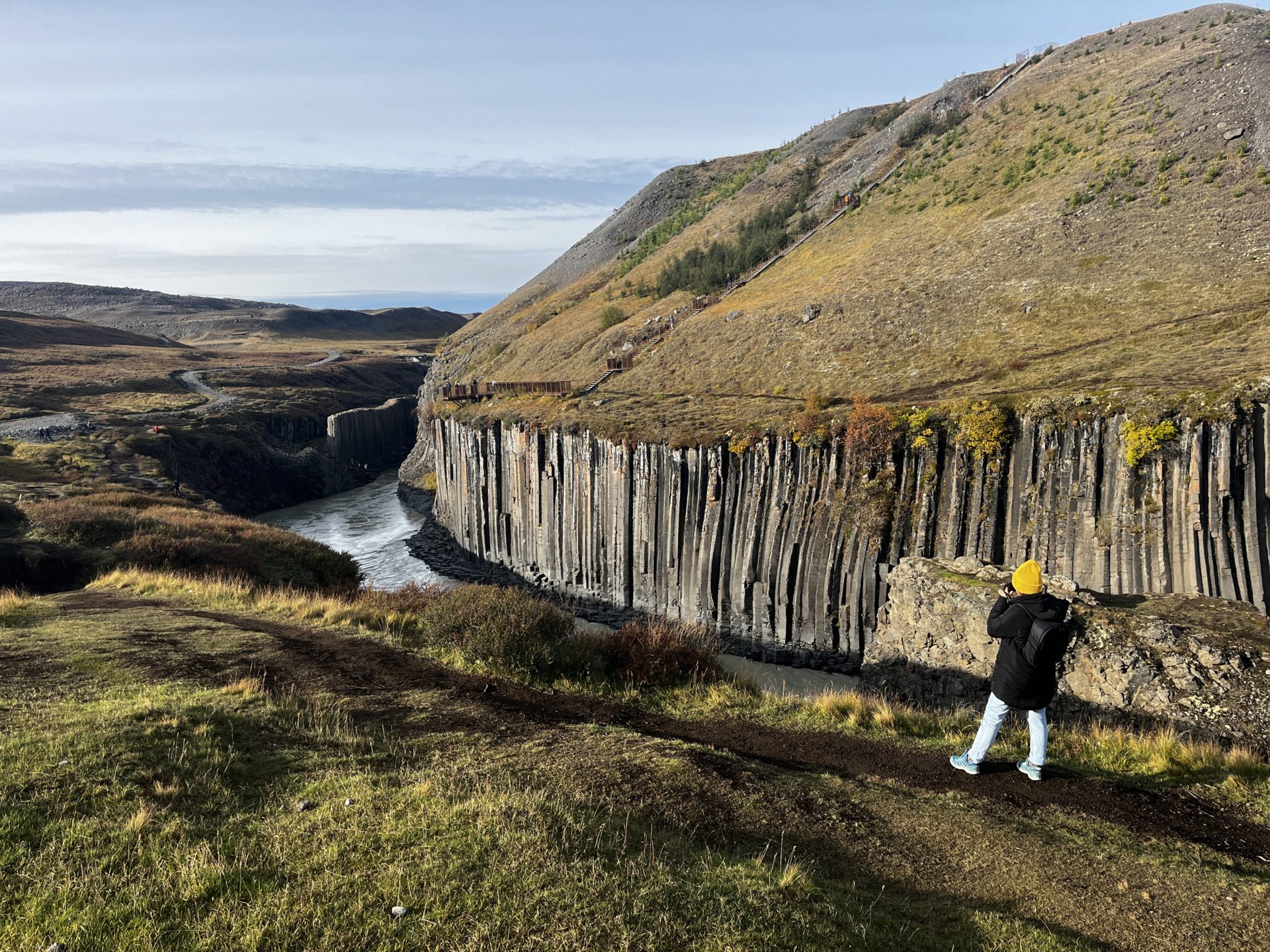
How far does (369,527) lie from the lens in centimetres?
4700

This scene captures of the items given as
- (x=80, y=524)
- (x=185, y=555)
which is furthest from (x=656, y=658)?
(x=80, y=524)

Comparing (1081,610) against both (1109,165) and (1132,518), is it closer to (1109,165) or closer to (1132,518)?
(1132,518)

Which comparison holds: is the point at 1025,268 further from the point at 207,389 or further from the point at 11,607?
the point at 207,389

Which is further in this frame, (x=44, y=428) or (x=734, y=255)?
(x=734, y=255)

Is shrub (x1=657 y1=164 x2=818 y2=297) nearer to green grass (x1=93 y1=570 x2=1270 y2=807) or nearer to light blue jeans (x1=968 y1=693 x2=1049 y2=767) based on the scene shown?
green grass (x1=93 y1=570 x2=1270 y2=807)

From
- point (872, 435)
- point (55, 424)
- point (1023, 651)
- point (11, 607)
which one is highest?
point (872, 435)

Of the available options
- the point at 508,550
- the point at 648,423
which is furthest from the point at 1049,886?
the point at 508,550

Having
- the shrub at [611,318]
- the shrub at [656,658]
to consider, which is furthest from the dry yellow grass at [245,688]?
the shrub at [611,318]

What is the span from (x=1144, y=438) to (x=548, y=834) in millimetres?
18098

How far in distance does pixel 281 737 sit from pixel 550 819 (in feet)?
15.0

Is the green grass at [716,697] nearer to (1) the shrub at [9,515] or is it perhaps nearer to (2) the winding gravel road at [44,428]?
(1) the shrub at [9,515]

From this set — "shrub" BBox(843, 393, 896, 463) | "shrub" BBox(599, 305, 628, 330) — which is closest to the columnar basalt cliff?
"shrub" BBox(599, 305, 628, 330)

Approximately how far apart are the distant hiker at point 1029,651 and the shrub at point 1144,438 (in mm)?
12063

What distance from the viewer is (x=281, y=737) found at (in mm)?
8695
